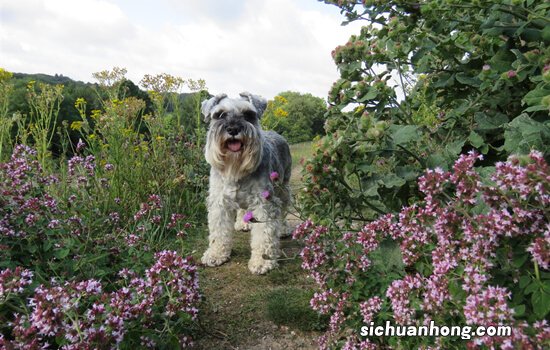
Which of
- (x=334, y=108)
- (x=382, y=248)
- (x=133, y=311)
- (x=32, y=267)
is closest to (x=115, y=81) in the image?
(x=32, y=267)

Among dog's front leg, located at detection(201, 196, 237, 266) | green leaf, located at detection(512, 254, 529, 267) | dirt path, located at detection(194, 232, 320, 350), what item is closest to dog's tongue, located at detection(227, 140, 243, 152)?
dog's front leg, located at detection(201, 196, 237, 266)

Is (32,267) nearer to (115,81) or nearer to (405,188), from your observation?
(405,188)

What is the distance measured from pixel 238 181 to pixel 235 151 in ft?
1.38

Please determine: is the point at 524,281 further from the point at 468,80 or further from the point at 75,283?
the point at 75,283

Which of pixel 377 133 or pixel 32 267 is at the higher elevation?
pixel 377 133

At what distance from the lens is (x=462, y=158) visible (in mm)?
1629

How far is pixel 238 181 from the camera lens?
14.1 ft

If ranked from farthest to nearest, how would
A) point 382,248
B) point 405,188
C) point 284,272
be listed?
point 284,272
point 405,188
point 382,248

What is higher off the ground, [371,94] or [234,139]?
[371,94]

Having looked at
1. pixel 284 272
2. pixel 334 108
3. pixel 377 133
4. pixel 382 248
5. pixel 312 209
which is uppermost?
pixel 334 108

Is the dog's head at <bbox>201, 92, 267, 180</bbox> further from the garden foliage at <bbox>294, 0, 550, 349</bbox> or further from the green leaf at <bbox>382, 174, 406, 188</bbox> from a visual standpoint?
the green leaf at <bbox>382, 174, 406, 188</bbox>

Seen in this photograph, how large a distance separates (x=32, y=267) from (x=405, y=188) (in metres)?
2.49

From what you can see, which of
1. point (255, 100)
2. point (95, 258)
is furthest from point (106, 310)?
→ point (255, 100)

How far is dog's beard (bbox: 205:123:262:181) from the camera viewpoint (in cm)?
402
